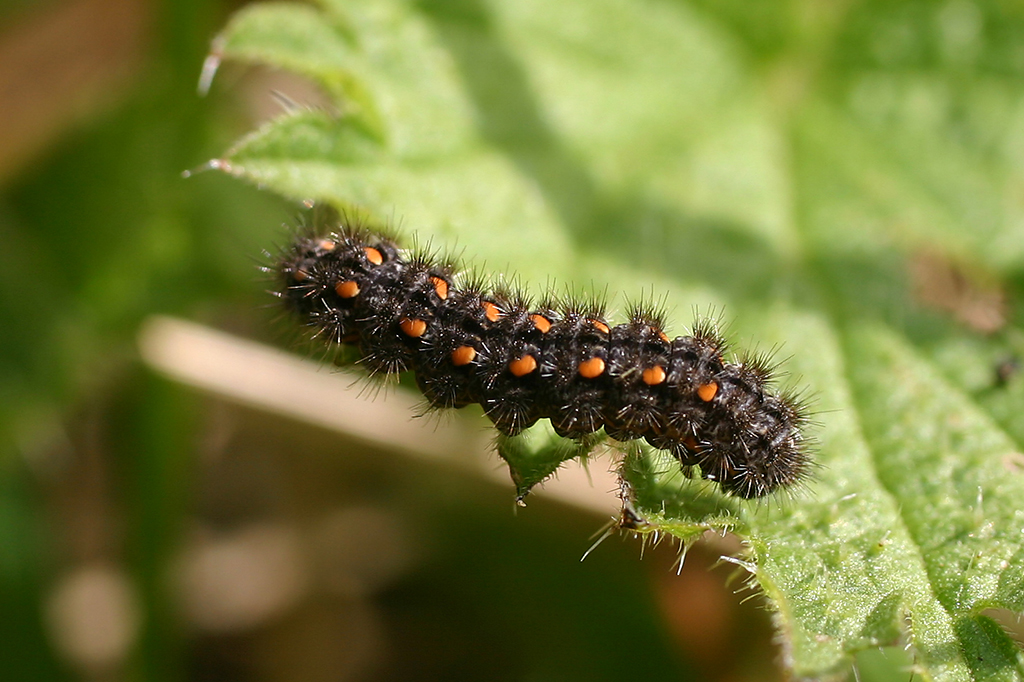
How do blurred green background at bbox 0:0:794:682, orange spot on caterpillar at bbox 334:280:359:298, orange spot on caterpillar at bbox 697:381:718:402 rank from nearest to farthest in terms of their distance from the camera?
orange spot on caterpillar at bbox 697:381:718:402 < orange spot on caterpillar at bbox 334:280:359:298 < blurred green background at bbox 0:0:794:682

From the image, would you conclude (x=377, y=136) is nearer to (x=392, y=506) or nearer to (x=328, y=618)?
(x=392, y=506)

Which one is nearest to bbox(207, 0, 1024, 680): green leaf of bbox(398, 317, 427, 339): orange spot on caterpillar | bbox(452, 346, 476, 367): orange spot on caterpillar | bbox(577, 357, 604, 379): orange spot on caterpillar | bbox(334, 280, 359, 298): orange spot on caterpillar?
bbox(577, 357, 604, 379): orange spot on caterpillar

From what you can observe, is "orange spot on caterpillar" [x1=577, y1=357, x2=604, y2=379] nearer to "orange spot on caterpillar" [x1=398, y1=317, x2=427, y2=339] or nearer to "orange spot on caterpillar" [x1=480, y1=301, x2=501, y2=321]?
"orange spot on caterpillar" [x1=480, y1=301, x2=501, y2=321]

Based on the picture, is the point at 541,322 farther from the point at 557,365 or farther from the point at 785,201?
the point at 785,201

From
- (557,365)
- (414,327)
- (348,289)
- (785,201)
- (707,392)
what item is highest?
(785,201)

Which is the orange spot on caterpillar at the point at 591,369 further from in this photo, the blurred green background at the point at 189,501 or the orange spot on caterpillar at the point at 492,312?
the blurred green background at the point at 189,501

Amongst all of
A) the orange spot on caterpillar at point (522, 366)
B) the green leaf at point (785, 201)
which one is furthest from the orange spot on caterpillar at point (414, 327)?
the green leaf at point (785, 201)

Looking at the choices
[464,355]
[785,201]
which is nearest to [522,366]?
[464,355]
